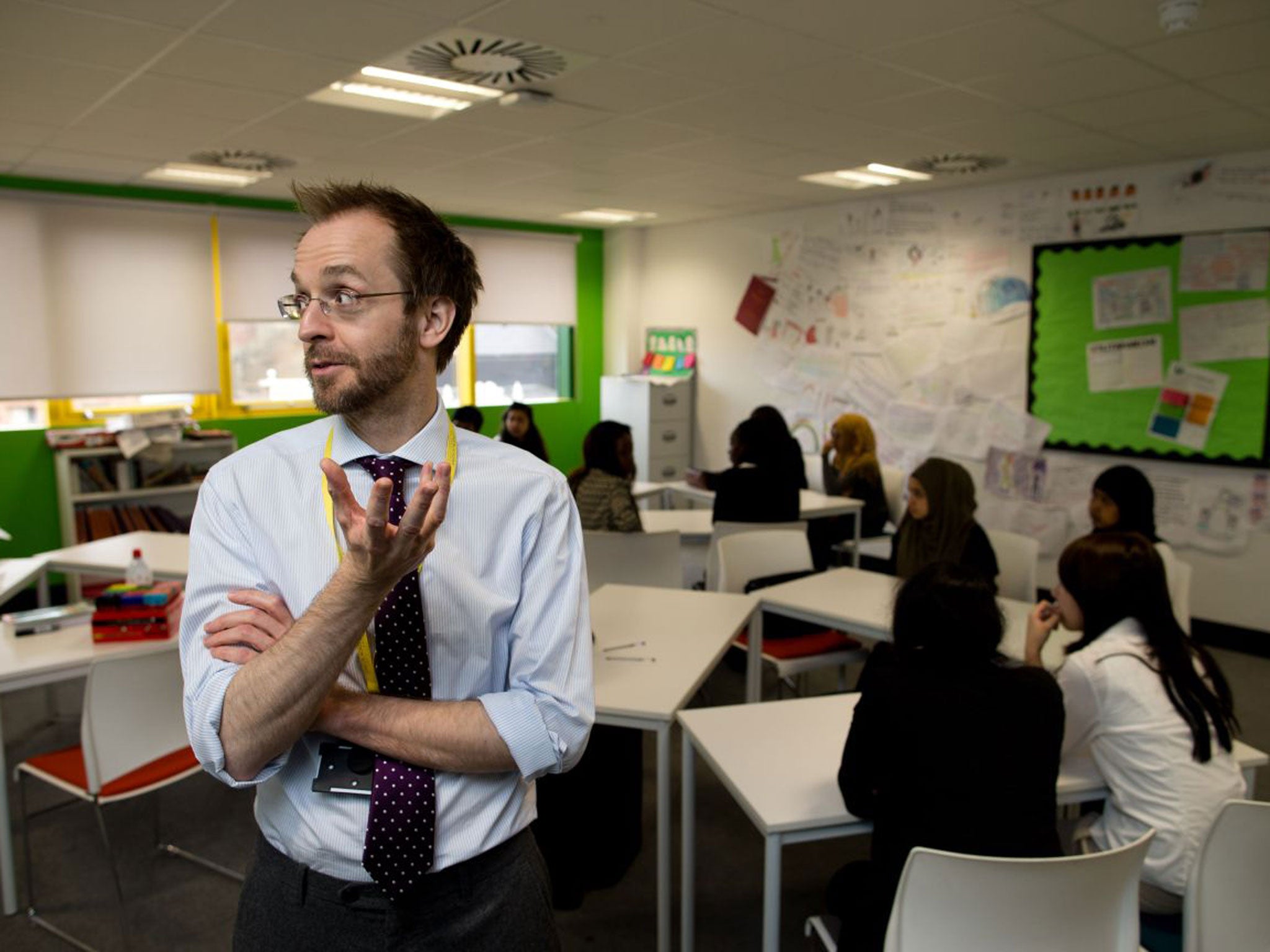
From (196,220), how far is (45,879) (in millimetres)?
5122

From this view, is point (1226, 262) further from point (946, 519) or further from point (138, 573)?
point (138, 573)

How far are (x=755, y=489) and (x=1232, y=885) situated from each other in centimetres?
304

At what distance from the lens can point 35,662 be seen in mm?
2744

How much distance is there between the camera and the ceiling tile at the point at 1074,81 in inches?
131

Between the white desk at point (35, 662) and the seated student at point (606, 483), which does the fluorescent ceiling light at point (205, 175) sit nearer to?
the seated student at point (606, 483)

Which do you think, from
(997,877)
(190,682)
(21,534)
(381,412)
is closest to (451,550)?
(381,412)

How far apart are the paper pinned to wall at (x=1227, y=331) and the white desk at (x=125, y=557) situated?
543 centimetres

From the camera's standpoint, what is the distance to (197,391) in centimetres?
685

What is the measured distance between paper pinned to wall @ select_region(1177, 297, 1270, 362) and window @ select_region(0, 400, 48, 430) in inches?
291

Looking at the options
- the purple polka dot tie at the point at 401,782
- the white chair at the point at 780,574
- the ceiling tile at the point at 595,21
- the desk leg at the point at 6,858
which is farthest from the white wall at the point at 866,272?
the desk leg at the point at 6,858

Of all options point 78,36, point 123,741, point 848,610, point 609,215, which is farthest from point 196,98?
point 609,215

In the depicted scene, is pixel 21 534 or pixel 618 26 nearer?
pixel 618 26

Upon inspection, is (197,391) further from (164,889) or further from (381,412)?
(381,412)

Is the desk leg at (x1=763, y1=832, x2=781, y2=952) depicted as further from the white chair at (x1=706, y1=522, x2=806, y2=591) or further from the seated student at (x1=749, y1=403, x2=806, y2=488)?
the seated student at (x1=749, y1=403, x2=806, y2=488)
